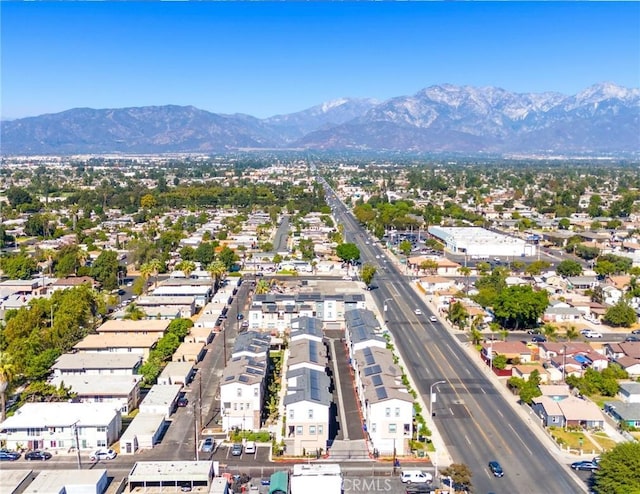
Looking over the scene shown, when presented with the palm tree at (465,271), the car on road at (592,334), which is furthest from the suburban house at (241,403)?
the palm tree at (465,271)

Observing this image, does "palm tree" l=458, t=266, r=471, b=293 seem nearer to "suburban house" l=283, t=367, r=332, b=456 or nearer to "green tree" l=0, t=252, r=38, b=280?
"suburban house" l=283, t=367, r=332, b=456

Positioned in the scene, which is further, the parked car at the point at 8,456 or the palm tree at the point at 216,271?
the palm tree at the point at 216,271

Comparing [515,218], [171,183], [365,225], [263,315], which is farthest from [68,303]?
[171,183]

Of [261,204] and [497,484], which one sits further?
[261,204]

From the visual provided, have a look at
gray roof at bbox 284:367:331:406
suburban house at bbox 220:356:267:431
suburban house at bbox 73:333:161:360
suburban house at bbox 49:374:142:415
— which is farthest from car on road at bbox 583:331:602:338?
suburban house at bbox 49:374:142:415

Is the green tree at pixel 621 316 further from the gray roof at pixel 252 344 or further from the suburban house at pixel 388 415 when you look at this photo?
the gray roof at pixel 252 344

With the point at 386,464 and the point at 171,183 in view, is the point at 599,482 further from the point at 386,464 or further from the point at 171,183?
the point at 171,183
